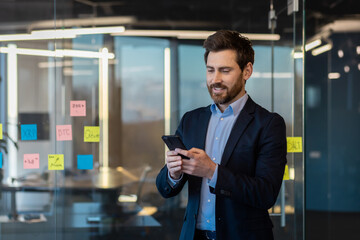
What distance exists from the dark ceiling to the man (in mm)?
2419

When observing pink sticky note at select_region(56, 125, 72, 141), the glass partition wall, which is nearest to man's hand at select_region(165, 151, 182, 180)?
the glass partition wall

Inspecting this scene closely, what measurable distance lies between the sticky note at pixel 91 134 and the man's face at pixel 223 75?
2568 mm

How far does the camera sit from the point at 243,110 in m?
1.61

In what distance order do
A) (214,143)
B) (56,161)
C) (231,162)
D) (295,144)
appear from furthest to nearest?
(56,161) → (295,144) → (214,143) → (231,162)

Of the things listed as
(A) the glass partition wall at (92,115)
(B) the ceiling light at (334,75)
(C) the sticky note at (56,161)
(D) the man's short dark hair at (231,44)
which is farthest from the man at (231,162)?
(B) the ceiling light at (334,75)

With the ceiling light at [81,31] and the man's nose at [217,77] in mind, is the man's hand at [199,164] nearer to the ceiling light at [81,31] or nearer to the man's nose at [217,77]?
the man's nose at [217,77]

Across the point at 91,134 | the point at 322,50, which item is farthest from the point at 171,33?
the point at 322,50

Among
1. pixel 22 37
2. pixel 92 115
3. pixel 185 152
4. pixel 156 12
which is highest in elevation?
pixel 156 12

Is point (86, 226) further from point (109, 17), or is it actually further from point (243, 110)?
point (243, 110)

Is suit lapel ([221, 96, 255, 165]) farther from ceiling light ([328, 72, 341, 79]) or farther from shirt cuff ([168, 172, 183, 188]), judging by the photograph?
ceiling light ([328, 72, 341, 79])

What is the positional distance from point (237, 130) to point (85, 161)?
2.76 m

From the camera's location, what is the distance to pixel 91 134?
13.2 feet

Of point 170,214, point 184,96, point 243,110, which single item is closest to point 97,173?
point 170,214

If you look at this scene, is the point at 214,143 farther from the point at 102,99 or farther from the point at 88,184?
the point at 88,184
